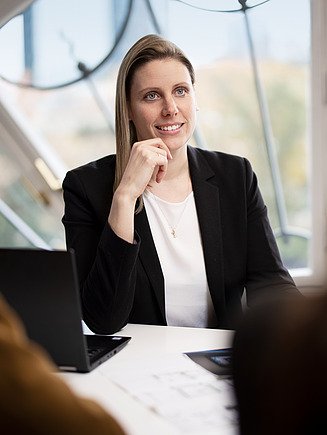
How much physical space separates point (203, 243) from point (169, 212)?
6.3 inches

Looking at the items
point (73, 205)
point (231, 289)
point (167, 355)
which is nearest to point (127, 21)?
point (73, 205)

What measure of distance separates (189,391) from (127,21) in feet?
7.07

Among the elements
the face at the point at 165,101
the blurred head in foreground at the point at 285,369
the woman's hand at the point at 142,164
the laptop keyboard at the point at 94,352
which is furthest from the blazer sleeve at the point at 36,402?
the face at the point at 165,101

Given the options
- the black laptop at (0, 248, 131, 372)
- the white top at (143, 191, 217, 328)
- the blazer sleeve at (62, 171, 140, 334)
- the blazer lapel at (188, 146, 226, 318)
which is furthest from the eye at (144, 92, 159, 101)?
the black laptop at (0, 248, 131, 372)

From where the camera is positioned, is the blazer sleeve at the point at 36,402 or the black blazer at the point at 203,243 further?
the black blazer at the point at 203,243

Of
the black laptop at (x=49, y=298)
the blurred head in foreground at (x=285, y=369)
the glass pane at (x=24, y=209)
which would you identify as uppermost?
the blurred head in foreground at (x=285, y=369)

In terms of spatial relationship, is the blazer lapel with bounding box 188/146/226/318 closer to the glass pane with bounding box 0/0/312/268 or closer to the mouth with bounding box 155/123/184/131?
the mouth with bounding box 155/123/184/131

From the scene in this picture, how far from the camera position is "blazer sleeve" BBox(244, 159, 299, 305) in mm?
2361

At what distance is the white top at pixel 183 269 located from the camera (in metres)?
2.33

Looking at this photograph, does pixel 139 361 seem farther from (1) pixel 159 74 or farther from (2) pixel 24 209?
(2) pixel 24 209

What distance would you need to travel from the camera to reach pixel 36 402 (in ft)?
2.05

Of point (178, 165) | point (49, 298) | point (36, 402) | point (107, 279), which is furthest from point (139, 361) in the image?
point (36, 402)

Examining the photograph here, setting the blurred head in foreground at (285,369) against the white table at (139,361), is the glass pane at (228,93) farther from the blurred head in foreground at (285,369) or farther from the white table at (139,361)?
the blurred head in foreground at (285,369)

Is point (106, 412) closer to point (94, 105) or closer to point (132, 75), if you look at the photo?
point (132, 75)
